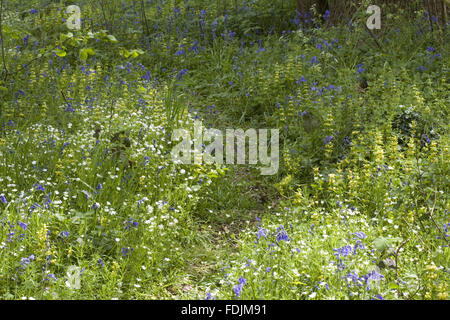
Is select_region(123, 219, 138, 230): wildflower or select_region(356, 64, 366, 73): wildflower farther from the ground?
select_region(356, 64, 366, 73): wildflower

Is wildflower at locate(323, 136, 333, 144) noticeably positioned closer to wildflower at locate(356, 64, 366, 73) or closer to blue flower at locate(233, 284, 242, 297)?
wildflower at locate(356, 64, 366, 73)


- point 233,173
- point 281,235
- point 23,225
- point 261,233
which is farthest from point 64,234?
point 233,173

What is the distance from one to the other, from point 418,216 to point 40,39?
6.96 m

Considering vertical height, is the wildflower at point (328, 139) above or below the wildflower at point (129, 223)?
above

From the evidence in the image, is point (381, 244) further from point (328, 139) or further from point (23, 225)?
point (23, 225)

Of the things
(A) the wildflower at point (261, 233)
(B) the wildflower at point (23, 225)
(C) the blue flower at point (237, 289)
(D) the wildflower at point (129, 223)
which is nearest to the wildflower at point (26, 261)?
(B) the wildflower at point (23, 225)

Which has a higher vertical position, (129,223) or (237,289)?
(129,223)

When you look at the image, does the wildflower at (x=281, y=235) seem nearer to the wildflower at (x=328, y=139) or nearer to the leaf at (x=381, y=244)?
the leaf at (x=381, y=244)

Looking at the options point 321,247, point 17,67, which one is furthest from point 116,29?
point 321,247

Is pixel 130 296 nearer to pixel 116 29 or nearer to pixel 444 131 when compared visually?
pixel 444 131

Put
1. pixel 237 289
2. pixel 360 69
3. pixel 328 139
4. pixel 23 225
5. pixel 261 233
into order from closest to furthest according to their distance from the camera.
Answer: pixel 237 289
pixel 23 225
pixel 261 233
pixel 328 139
pixel 360 69

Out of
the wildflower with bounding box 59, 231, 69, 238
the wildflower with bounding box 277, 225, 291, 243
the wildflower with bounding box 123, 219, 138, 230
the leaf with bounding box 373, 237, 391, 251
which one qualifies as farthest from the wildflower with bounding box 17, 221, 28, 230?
the leaf with bounding box 373, 237, 391, 251

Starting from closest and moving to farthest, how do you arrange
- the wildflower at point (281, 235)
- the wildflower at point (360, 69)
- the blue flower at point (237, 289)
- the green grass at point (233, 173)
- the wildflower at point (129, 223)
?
the blue flower at point (237, 289) → the green grass at point (233, 173) → the wildflower at point (281, 235) → the wildflower at point (129, 223) → the wildflower at point (360, 69)

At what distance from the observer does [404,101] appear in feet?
18.2
